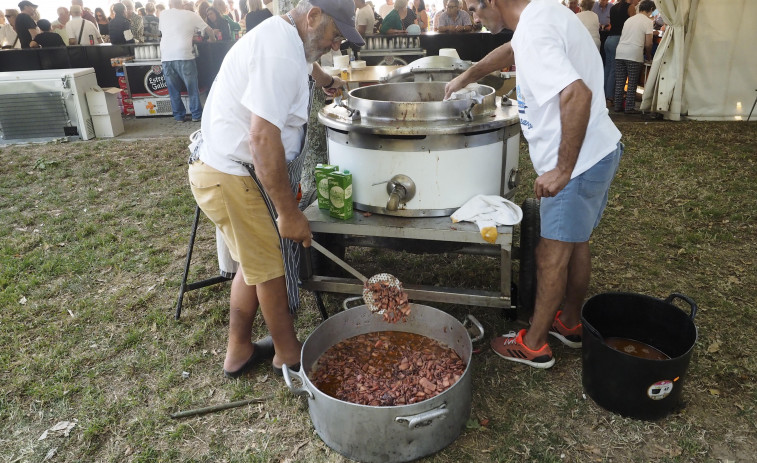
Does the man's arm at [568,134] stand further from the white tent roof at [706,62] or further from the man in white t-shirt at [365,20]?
the man in white t-shirt at [365,20]

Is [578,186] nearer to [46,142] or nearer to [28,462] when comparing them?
[28,462]

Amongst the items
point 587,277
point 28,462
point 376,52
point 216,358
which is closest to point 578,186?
point 587,277

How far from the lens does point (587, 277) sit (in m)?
2.89

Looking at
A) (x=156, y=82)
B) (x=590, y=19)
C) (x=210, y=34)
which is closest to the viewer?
(x=590, y=19)

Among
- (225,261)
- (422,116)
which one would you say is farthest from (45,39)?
(422,116)

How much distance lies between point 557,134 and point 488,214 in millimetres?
543

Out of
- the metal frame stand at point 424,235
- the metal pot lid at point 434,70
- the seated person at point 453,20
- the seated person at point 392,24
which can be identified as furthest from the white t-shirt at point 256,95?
the seated person at point 453,20

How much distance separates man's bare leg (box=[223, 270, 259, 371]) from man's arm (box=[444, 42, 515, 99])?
161 centimetres

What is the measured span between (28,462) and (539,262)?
2.50 meters

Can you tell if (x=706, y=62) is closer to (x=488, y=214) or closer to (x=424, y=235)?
(x=488, y=214)

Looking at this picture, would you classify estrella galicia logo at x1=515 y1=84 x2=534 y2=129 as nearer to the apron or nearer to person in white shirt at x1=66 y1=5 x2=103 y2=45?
the apron

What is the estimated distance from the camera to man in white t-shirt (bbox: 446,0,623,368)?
87.2 inches

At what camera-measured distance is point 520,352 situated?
9.31 feet

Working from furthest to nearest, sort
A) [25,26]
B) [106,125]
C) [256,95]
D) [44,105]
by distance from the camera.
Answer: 1. [25,26]
2. [106,125]
3. [44,105]
4. [256,95]
